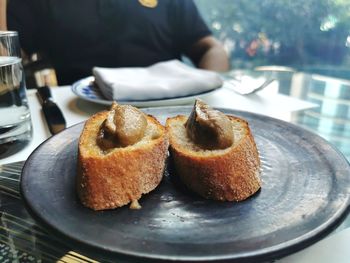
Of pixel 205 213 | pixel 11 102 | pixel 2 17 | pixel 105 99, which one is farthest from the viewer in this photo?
pixel 2 17

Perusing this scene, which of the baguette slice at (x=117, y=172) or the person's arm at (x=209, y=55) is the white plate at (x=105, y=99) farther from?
the person's arm at (x=209, y=55)

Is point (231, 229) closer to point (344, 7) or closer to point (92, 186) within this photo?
point (92, 186)

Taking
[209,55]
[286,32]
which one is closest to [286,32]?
[286,32]

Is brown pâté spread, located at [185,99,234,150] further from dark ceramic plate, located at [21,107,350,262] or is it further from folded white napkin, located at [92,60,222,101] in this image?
folded white napkin, located at [92,60,222,101]

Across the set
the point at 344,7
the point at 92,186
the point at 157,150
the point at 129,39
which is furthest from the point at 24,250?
the point at 344,7

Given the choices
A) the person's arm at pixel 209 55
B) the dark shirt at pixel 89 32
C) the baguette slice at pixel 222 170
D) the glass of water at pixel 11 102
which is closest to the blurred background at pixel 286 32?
the person's arm at pixel 209 55

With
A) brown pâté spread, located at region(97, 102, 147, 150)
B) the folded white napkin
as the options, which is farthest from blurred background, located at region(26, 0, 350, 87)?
brown pâté spread, located at region(97, 102, 147, 150)

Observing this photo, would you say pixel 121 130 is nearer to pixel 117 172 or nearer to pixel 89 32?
pixel 117 172
